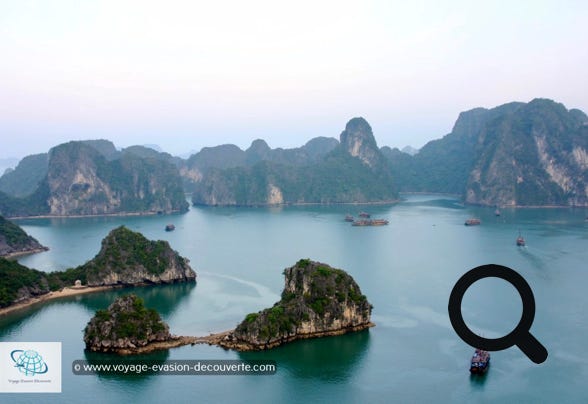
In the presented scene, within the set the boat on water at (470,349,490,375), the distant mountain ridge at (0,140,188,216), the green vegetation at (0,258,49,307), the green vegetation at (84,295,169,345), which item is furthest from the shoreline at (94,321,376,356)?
the distant mountain ridge at (0,140,188,216)

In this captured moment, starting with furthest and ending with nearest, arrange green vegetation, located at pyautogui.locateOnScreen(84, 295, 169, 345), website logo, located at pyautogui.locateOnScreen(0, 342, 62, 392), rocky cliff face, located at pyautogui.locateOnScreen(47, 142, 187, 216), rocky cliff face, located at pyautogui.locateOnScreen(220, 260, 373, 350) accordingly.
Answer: rocky cliff face, located at pyautogui.locateOnScreen(47, 142, 187, 216) → rocky cliff face, located at pyautogui.locateOnScreen(220, 260, 373, 350) → green vegetation, located at pyautogui.locateOnScreen(84, 295, 169, 345) → website logo, located at pyautogui.locateOnScreen(0, 342, 62, 392)

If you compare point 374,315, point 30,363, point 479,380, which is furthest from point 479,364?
point 30,363

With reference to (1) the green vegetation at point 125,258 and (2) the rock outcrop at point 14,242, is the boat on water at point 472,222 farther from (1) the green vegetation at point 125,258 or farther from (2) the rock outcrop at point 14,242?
(2) the rock outcrop at point 14,242

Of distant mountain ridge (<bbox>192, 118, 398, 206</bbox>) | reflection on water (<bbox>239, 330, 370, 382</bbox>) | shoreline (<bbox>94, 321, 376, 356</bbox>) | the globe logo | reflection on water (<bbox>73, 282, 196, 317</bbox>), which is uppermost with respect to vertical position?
distant mountain ridge (<bbox>192, 118, 398, 206</bbox>)

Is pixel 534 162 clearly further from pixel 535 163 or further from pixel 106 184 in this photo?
pixel 106 184

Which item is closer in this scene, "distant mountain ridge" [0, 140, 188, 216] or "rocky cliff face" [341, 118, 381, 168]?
"distant mountain ridge" [0, 140, 188, 216]

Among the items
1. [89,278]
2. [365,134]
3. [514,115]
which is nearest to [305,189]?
[365,134]

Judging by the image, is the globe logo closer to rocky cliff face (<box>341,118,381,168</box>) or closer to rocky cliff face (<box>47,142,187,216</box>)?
rocky cliff face (<box>47,142,187,216</box>)
